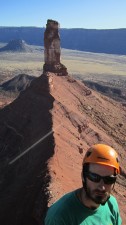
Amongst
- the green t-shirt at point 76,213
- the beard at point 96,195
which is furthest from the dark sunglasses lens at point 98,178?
the green t-shirt at point 76,213

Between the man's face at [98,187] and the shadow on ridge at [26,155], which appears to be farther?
the shadow on ridge at [26,155]

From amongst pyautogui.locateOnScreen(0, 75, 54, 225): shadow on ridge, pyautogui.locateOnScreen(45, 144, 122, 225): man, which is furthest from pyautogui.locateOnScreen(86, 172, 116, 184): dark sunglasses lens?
pyautogui.locateOnScreen(0, 75, 54, 225): shadow on ridge

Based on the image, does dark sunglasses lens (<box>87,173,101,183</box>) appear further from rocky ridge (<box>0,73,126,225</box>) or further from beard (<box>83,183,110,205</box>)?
rocky ridge (<box>0,73,126,225</box>)

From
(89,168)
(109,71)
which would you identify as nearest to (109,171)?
(89,168)

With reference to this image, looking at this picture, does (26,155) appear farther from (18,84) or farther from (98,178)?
(18,84)

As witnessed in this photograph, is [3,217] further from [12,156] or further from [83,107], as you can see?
[83,107]

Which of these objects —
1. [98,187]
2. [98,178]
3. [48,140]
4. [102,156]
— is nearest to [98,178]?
[98,178]

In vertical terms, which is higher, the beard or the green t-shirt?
the beard

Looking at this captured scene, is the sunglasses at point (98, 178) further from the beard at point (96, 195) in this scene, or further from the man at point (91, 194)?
the beard at point (96, 195)
